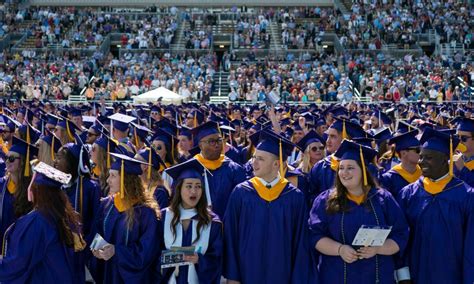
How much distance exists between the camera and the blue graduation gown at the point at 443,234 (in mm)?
5312

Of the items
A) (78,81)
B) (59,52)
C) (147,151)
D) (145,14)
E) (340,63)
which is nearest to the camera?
(147,151)

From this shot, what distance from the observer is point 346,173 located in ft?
17.6

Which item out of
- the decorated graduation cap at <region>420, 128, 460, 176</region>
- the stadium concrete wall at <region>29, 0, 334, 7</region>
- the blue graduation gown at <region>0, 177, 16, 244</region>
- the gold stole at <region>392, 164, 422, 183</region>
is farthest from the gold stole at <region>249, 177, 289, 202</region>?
the stadium concrete wall at <region>29, 0, 334, 7</region>

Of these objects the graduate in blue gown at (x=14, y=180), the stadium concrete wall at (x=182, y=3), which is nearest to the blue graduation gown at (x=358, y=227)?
the graduate in blue gown at (x=14, y=180)

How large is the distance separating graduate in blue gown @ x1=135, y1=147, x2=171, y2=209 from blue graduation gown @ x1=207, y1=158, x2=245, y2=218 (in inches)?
21.7

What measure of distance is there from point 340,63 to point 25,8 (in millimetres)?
21384

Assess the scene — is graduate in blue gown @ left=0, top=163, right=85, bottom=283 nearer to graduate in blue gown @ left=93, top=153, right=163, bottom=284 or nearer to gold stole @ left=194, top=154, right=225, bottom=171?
graduate in blue gown @ left=93, top=153, right=163, bottom=284

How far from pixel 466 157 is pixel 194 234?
3551mm

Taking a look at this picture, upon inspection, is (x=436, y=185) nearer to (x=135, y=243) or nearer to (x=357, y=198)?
(x=357, y=198)

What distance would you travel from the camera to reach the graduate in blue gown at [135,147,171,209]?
20.5ft

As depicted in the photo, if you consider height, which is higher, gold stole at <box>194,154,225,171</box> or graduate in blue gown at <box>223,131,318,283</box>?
gold stole at <box>194,154,225,171</box>

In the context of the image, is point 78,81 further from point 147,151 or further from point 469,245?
point 469,245

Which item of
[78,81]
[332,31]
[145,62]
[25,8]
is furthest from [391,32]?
[25,8]

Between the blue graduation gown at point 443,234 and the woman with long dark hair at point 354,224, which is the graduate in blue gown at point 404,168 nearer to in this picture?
the blue graduation gown at point 443,234
